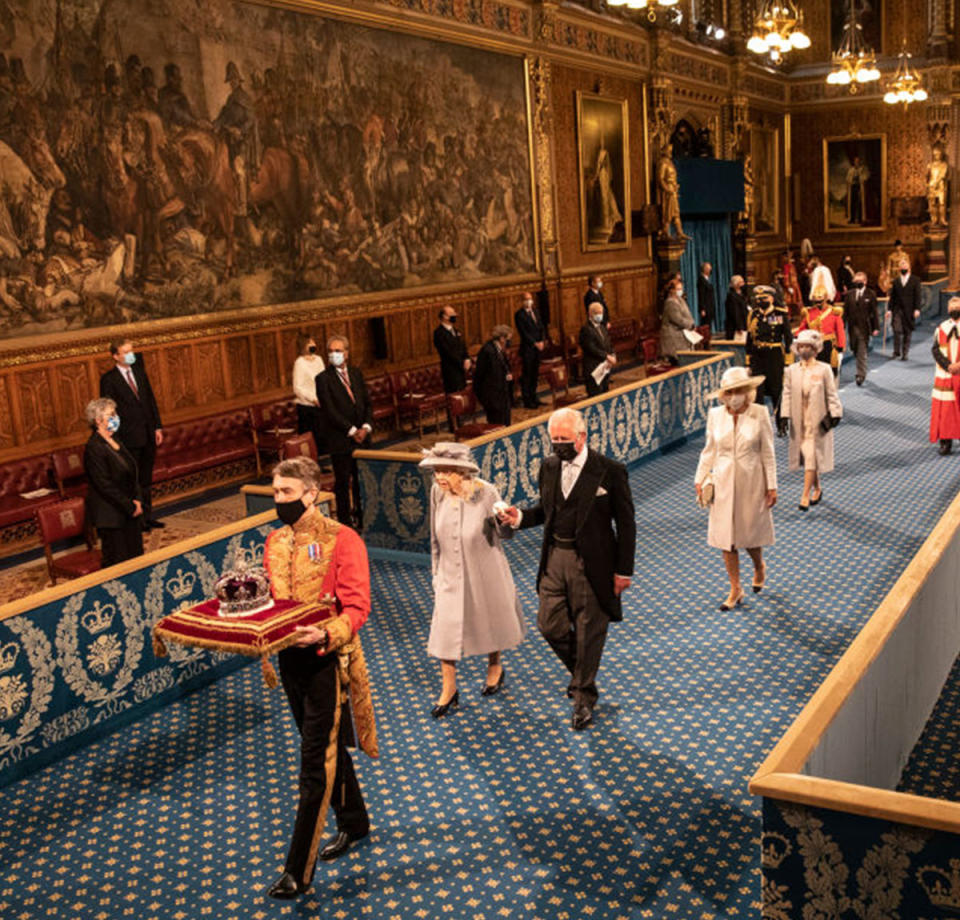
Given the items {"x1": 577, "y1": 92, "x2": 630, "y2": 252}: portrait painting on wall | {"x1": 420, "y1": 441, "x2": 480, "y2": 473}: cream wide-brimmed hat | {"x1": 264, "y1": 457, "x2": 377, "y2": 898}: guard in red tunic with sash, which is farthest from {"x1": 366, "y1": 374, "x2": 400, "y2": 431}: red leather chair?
{"x1": 264, "y1": 457, "x2": 377, "y2": 898}: guard in red tunic with sash

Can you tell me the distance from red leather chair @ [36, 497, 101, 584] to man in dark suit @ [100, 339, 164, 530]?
175cm

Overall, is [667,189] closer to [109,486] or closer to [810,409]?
[810,409]

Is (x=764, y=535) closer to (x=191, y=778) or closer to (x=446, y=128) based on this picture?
(x=191, y=778)

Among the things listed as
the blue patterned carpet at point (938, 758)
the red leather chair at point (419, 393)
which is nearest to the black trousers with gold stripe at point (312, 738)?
the blue patterned carpet at point (938, 758)

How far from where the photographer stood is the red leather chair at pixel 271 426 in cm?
A: 1230

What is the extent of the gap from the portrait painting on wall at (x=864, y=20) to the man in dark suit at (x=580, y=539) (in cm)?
2654

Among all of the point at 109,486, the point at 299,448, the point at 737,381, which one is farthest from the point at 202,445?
the point at 737,381

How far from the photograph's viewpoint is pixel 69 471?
10.4 meters

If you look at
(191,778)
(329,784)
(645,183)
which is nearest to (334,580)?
(329,784)

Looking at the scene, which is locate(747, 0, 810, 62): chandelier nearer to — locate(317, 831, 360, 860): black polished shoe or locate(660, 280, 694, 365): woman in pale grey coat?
locate(660, 280, 694, 365): woman in pale grey coat

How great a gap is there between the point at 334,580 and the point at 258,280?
877 centimetres

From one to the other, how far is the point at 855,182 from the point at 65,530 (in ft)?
85.9

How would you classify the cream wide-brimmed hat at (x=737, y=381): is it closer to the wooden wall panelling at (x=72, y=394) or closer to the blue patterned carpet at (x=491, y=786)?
the blue patterned carpet at (x=491, y=786)

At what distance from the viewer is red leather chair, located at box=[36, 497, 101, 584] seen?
25.1ft
